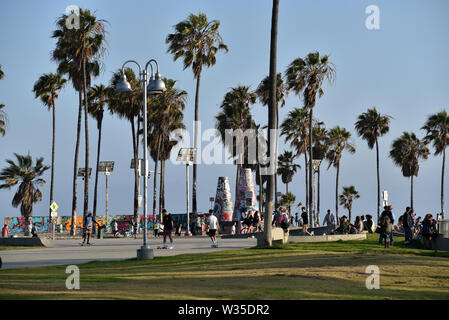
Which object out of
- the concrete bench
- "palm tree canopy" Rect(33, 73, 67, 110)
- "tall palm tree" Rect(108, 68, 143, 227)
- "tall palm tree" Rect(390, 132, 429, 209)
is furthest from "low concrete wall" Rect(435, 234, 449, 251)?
"tall palm tree" Rect(390, 132, 429, 209)

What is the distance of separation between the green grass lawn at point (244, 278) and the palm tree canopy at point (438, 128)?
58.9m

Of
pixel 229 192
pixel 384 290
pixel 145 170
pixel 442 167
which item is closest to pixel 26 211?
pixel 229 192

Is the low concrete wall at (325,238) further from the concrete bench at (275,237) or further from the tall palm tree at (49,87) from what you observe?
the tall palm tree at (49,87)

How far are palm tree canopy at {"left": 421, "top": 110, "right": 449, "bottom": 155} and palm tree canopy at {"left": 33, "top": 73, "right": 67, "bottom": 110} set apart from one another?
144 ft

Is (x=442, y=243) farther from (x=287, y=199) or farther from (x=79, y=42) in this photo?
(x=287, y=199)

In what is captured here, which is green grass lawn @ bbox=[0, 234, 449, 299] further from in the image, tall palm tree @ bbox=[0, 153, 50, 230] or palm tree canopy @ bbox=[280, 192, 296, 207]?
palm tree canopy @ bbox=[280, 192, 296, 207]

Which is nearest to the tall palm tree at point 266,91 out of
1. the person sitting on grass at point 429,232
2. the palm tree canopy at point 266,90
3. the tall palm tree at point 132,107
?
the palm tree canopy at point 266,90

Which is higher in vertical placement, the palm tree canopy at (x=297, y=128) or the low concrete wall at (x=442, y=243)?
the palm tree canopy at (x=297, y=128)

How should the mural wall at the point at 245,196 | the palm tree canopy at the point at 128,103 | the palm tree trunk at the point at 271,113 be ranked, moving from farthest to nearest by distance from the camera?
the palm tree canopy at the point at 128,103 → the mural wall at the point at 245,196 → the palm tree trunk at the point at 271,113

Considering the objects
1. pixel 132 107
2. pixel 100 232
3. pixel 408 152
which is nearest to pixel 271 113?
pixel 100 232

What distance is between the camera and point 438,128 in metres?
75.9

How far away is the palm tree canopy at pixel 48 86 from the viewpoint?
2359 inches

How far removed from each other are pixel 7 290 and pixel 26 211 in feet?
164
